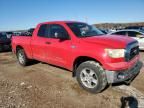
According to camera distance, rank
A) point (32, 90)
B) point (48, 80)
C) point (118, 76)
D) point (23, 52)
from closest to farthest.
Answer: point (118, 76), point (32, 90), point (48, 80), point (23, 52)

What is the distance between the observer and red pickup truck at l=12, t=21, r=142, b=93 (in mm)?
4359

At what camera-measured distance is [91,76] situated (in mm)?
4777

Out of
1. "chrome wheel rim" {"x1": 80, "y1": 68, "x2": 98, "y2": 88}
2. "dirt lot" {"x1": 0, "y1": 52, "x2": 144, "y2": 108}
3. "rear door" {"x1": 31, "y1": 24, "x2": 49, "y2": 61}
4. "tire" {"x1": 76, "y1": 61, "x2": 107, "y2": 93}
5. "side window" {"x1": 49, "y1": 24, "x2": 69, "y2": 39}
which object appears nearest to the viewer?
"dirt lot" {"x1": 0, "y1": 52, "x2": 144, "y2": 108}

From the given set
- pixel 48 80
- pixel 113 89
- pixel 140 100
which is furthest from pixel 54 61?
pixel 140 100

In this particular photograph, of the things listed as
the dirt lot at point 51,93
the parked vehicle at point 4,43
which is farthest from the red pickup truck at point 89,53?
the parked vehicle at point 4,43

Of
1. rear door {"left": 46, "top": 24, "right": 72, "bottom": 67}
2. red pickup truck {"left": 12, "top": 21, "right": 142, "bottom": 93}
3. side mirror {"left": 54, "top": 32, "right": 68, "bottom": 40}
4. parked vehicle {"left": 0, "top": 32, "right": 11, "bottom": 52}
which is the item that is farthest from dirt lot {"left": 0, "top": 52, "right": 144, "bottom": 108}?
parked vehicle {"left": 0, "top": 32, "right": 11, "bottom": 52}

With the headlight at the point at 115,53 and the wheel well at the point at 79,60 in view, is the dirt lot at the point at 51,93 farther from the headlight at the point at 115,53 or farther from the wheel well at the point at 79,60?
the headlight at the point at 115,53

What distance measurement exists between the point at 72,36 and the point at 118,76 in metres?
1.74

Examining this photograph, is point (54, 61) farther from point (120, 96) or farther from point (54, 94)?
point (120, 96)

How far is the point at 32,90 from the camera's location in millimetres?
5133

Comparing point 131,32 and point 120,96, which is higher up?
point 131,32

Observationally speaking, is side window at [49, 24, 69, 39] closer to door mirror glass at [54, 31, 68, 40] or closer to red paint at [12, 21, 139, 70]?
door mirror glass at [54, 31, 68, 40]

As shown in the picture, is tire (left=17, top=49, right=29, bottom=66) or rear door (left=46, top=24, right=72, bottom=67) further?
tire (left=17, top=49, right=29, bottom=66)

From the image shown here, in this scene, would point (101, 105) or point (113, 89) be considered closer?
point (101, 105)
